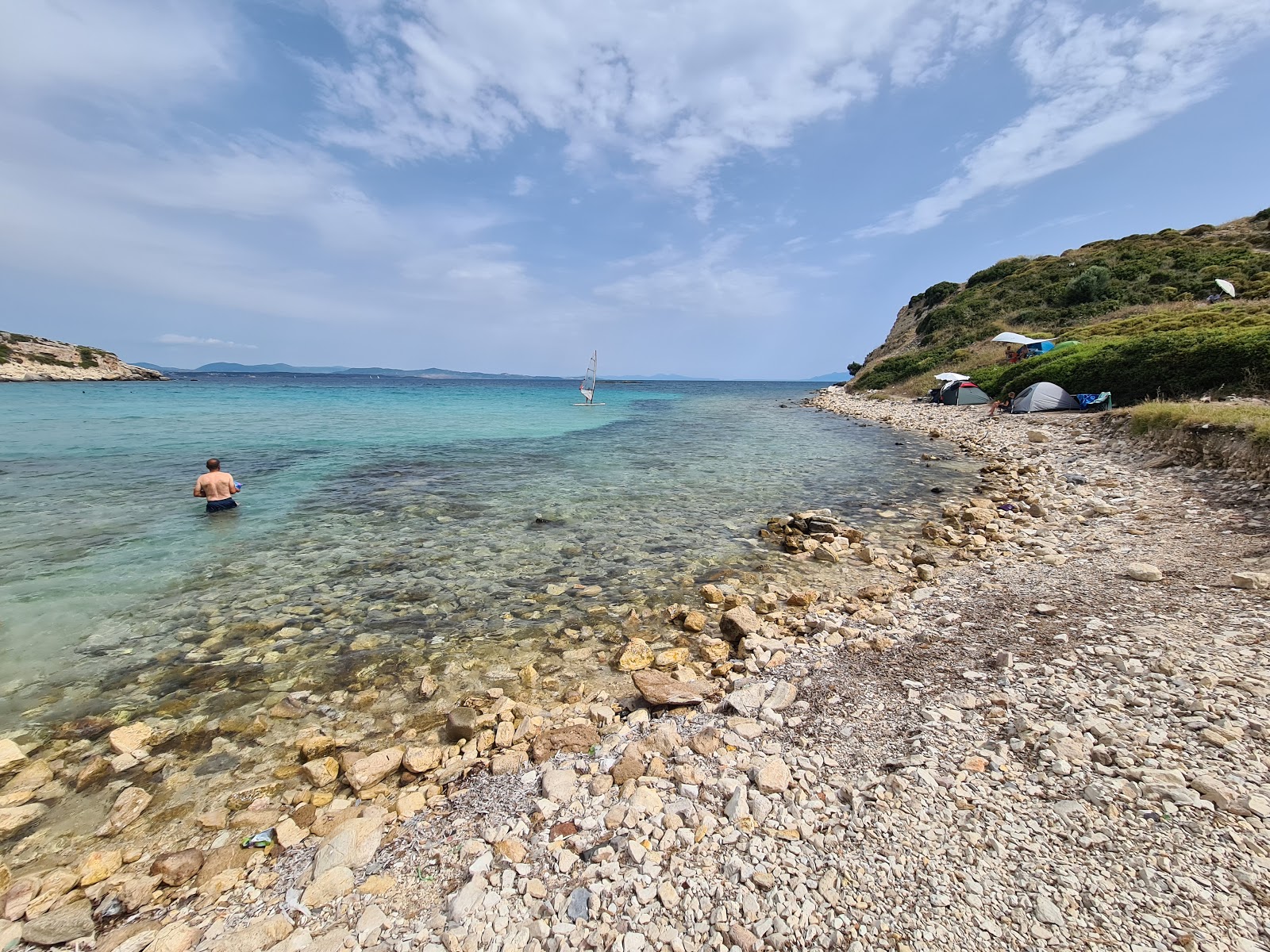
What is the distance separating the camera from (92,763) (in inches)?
203

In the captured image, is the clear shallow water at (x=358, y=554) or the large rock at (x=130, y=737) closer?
the large rock at (x=130, y=737)

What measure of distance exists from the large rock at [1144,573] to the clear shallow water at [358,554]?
5.43m

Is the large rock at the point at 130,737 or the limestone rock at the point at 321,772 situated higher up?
the limestone rock at the point at 321,772

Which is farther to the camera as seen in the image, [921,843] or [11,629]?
[11,629]

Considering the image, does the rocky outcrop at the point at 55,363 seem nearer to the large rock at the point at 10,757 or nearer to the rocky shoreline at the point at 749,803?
the large rock at the point at 10,757

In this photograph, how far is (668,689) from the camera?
578cm

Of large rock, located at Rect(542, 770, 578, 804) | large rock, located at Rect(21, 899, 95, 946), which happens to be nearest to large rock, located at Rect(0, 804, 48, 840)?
large rock, located at Rect(21, 899, 95, 946)

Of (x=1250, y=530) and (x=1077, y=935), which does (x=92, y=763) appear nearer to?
(x=1077, y=935)

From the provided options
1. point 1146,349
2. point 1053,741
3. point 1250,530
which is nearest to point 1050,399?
point 1146,349

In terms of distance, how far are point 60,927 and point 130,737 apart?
252 cm

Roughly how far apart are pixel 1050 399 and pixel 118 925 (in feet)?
128

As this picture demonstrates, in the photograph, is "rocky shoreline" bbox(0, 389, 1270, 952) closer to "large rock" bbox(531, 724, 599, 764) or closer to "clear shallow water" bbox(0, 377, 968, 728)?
"large rock" bbox(531, 724, 599, 764)

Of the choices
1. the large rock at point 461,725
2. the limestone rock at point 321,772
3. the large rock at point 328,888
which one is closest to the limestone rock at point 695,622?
the large rock at point 461,725

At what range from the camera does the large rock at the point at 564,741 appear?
492 centimetres
